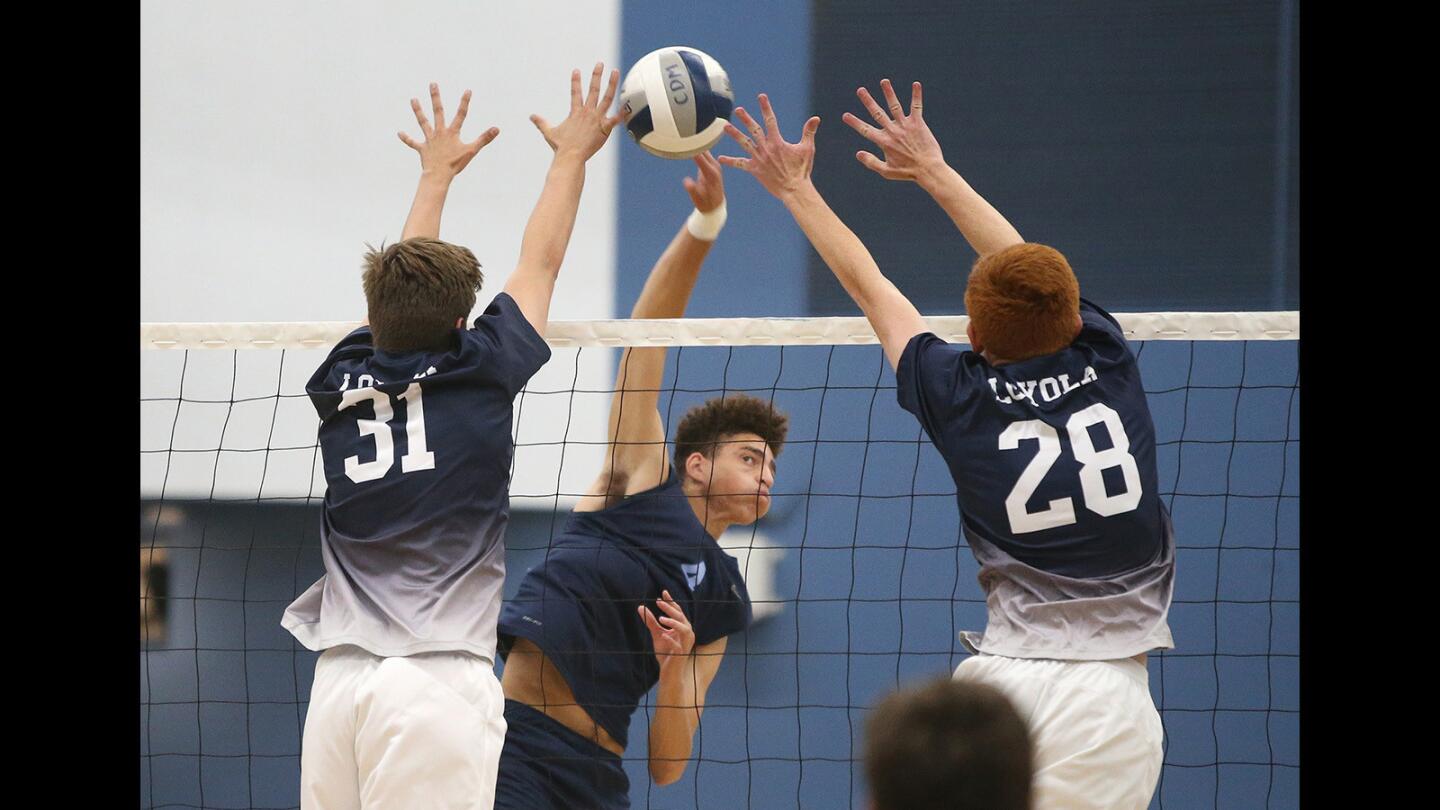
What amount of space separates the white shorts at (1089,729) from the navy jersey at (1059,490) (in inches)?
1.9

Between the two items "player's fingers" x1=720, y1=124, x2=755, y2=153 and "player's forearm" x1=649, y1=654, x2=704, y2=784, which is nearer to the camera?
"player's fingers" x1=720, y1=124, x2=755, y2=153

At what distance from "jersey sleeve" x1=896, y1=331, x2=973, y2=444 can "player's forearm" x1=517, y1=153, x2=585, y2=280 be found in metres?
0.87

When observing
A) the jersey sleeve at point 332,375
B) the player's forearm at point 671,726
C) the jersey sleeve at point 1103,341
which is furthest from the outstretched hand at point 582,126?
the player's forearm at point 671,726

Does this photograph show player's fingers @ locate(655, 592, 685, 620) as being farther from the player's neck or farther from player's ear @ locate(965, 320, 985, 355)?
player's ear @ locate(965, 320, 985, 355)

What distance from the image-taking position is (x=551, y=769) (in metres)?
3.63

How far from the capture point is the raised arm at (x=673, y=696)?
3.56 m

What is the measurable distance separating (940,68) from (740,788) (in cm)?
313

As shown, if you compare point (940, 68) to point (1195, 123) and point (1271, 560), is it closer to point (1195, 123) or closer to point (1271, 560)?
point (1195, 123)

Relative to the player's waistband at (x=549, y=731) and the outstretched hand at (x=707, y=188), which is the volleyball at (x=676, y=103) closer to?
the outstretched hand at (x=707, y=188)

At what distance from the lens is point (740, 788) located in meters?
5.55

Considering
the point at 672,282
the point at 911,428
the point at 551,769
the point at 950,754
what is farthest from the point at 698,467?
the point at 950,754

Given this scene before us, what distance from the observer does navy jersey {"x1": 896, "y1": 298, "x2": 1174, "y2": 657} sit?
2732 mm

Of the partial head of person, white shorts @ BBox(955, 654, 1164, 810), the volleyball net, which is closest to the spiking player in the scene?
white shorts @ BBox(955, 654, 1164, 810)

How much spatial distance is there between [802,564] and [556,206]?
2645 mm
